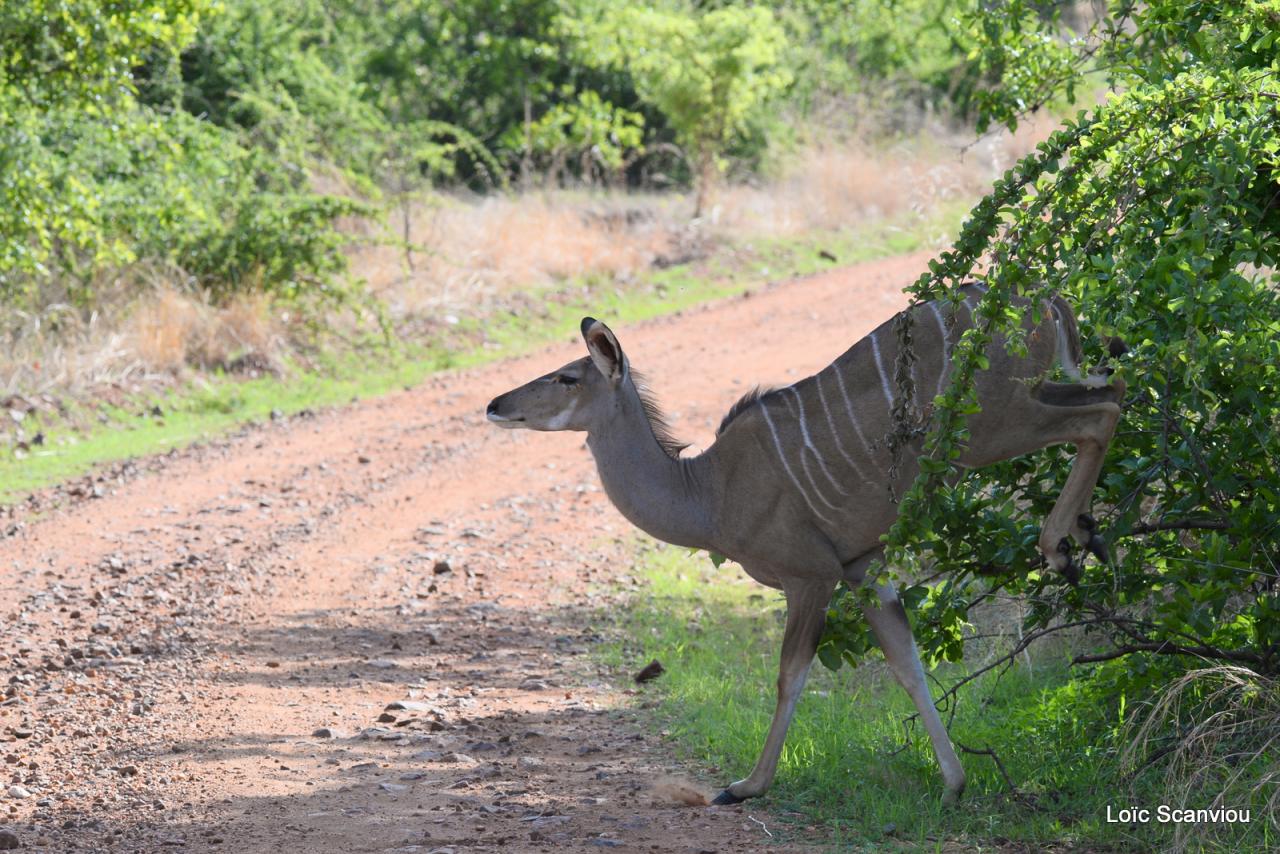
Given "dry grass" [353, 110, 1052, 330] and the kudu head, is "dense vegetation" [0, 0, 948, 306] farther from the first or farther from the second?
the kudu head

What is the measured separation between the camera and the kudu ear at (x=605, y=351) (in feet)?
18.8

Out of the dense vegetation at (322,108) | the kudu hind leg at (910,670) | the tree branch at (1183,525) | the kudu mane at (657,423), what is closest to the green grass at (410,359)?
the dense vegetation at (322,108)

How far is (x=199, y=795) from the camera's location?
537cm

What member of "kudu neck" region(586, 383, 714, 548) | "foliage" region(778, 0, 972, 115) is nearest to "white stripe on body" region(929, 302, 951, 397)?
"kudu neck" region(586, 383, 714, 548)

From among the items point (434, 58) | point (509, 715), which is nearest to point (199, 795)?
point (509, 715)

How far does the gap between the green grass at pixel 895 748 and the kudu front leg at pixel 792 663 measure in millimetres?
109

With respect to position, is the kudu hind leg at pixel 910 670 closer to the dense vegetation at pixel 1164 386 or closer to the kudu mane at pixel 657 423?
the dense vegetation at pixel 1164 386

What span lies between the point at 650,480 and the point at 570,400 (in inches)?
18.7

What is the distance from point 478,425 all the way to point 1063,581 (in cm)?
759

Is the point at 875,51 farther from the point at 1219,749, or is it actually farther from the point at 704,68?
the point at 1219,749

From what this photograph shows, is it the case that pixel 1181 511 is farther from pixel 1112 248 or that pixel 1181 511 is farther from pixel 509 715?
pixel 509 715

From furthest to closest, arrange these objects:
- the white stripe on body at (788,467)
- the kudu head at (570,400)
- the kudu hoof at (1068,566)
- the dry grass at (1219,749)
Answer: the kudu head at (570,400) < the white stripe on body at (788,467) < the kudu hoof at (1068,566) < the dry grass at (1219,749)

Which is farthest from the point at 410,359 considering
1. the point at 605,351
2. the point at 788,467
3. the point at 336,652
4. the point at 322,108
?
the point at 788,467

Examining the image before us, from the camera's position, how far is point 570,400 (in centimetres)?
591
